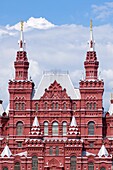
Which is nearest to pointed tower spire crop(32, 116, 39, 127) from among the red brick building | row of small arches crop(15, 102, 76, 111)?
the red brick building

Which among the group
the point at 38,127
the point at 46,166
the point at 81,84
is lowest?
the point at 46,166

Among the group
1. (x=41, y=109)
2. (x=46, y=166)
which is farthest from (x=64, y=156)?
(x=41, y=109)

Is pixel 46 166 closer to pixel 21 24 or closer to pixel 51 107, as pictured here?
pixel 51 107

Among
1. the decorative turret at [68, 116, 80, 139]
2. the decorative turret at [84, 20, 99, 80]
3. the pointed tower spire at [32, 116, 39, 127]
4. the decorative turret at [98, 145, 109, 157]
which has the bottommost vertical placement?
the decorative turret at [98, 145, 109, 157]

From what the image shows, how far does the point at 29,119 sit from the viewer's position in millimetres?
114250

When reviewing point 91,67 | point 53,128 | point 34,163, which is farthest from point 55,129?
point 91,67

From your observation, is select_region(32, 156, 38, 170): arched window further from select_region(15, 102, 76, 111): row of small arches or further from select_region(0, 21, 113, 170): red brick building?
select_region(15, 102, 76, 111): row of small arches

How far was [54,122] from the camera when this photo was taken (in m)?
114

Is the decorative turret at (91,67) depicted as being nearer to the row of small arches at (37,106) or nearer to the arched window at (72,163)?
the row of small arches at (37,106)

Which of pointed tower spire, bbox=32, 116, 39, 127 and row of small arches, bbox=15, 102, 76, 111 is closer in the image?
pointed tower spire, bbox=32, 116, 39, 127

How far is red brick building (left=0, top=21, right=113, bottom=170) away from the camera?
359 ft

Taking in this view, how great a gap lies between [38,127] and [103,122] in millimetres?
13382

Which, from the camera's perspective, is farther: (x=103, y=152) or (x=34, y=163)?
(x=34, y=163)

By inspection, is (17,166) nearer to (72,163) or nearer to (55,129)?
(72,163)
